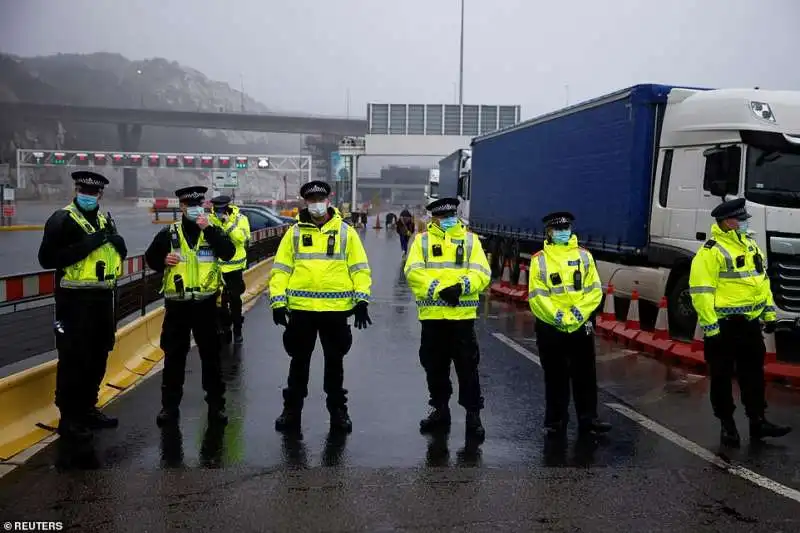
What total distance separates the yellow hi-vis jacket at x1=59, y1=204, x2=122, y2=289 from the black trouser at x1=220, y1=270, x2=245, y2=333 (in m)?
4.20

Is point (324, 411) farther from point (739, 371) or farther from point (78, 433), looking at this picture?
point (739, 371)

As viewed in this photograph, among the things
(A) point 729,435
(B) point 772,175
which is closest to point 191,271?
(A) point 729,435

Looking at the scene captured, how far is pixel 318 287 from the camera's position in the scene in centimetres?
667

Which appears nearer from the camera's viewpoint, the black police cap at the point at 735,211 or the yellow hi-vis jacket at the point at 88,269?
the yellow hi-vis jacket at the point at 88,269

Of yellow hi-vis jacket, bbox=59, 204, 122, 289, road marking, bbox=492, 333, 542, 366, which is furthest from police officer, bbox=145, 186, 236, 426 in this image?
road marking, bbox=492, 333, 542, 366

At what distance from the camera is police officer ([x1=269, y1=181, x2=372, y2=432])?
668 centimetres

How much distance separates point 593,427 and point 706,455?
91cm

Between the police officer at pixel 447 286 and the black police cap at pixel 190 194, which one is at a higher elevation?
the black police cap at pixel 190 194

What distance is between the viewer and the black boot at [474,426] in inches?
263

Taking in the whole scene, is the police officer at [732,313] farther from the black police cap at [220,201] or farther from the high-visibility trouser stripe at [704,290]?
the black police cap at [220,201]

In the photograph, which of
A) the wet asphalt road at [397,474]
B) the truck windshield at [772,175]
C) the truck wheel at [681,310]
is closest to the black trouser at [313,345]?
the wet asphalt road at [397,474]

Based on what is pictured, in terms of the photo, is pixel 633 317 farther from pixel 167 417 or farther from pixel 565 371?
pixel 167 417

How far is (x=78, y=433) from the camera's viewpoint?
250 inches

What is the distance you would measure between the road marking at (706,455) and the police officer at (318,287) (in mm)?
2601
